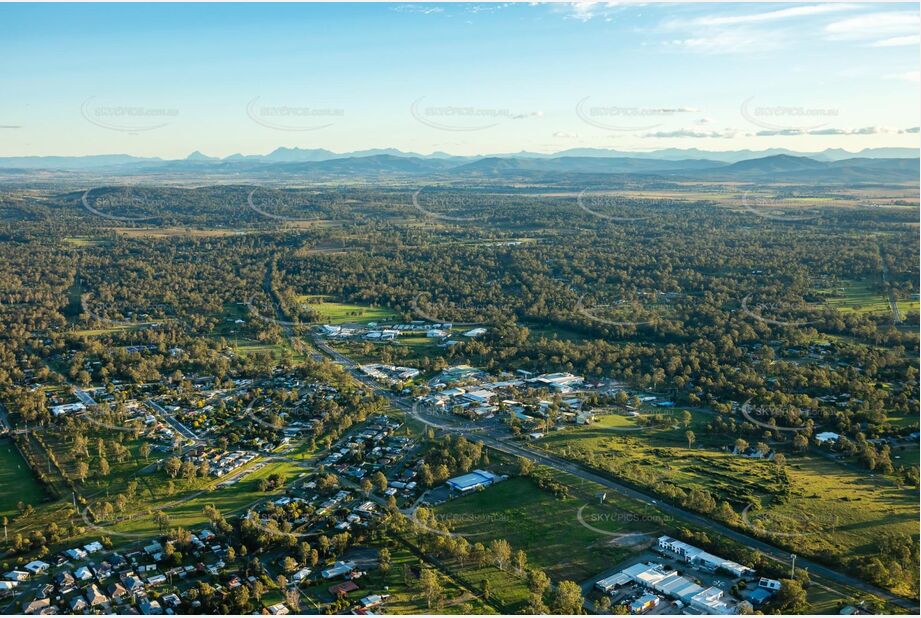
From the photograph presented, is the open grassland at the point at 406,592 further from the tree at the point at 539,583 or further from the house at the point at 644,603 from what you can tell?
the house at the point at 644,603

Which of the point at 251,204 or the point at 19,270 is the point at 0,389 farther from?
the point at 251,204

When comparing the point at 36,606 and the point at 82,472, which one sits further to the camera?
the point at 82,472

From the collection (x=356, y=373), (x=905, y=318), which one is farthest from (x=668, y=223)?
(x=356, y=373)

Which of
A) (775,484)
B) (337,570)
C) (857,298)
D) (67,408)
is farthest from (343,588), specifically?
(857,298)

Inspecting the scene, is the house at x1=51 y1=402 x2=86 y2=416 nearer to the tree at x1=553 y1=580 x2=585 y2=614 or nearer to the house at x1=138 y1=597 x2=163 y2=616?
the house at x1=138 y1=597 x2=163 y2=616

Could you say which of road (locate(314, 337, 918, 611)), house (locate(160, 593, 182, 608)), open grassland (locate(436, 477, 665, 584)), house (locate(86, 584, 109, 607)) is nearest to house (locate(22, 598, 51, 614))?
house (locate(86, 584, 109, 607))

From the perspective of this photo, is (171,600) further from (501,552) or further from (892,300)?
(892,300)

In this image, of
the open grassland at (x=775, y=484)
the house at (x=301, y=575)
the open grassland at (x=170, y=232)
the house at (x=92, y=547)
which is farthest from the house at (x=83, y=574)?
the open grassland at (x=170, y=232)
